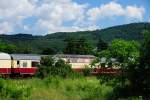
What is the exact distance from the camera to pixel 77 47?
90125mm

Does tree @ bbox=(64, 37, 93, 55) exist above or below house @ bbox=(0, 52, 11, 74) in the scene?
above

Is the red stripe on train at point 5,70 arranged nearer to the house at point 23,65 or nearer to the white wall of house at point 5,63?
the white wall of house at point 5,63

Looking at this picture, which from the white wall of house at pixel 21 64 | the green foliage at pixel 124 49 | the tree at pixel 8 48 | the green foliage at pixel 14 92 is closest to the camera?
the green foliage at pixel 14 92

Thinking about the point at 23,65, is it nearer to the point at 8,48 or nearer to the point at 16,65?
the point at 16,65

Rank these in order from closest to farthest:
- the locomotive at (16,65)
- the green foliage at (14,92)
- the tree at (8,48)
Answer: the green foliage at (14,92) < the locomotive at (16,65) < the tree at (8,48)

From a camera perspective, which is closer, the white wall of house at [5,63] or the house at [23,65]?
the white wall of house at [5,63]

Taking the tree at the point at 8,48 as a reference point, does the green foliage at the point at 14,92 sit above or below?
below

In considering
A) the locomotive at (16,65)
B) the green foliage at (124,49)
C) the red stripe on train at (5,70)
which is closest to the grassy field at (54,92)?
the green foliage at (124,49)

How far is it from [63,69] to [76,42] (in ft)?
138

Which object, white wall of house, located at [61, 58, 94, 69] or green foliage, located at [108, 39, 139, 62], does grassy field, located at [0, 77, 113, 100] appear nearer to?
green foliage, located at [108, 39, 139, 62]

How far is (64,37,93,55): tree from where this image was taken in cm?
8788

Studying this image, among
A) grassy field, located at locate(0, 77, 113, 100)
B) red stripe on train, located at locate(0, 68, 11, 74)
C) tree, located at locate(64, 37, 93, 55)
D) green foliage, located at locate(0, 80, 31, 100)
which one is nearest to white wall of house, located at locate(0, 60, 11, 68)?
red stripe on train, located at locate(0, 68, 11, 74)

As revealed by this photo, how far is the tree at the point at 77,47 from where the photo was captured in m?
87.9

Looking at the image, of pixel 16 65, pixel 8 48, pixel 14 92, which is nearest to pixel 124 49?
pixel 14 92
